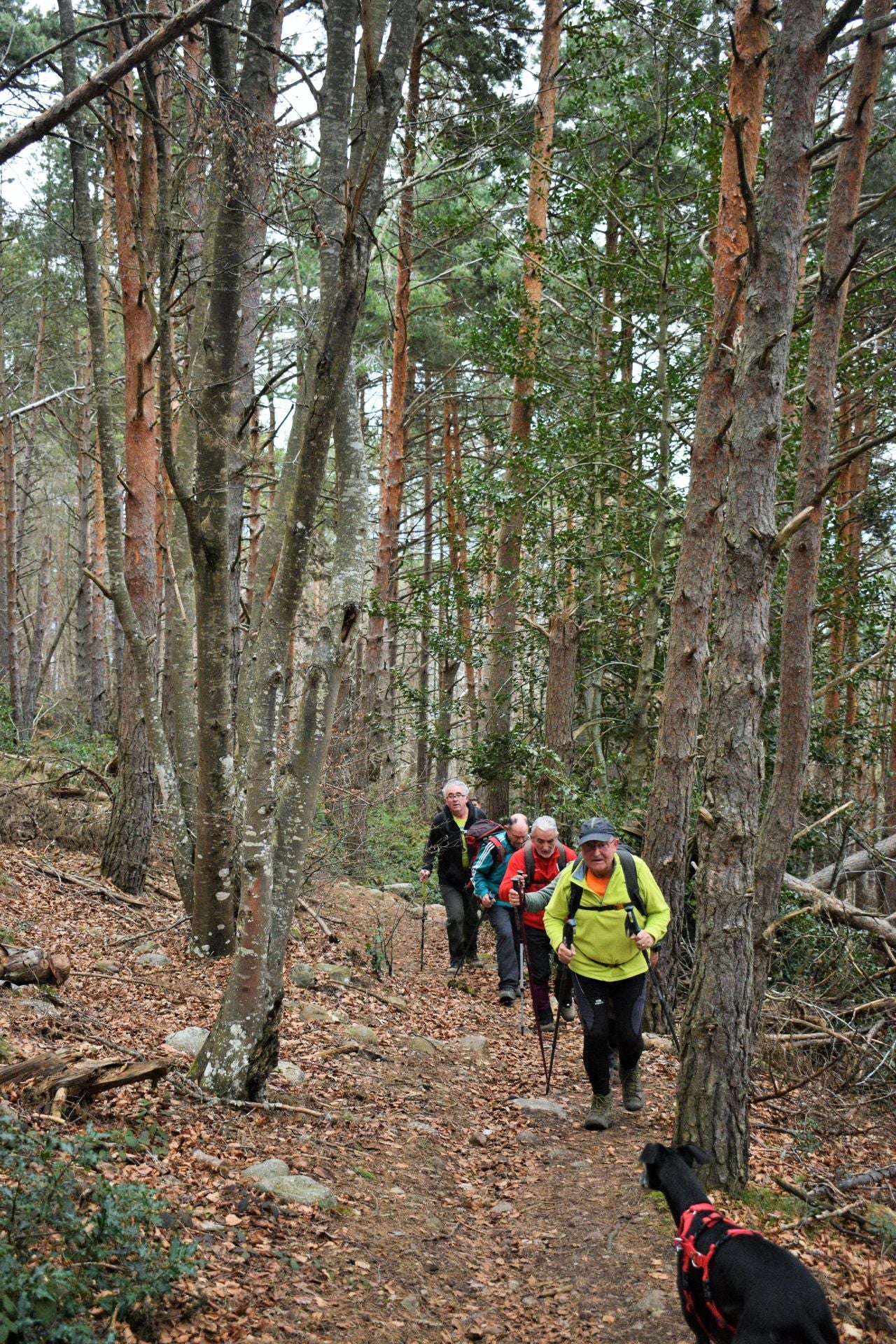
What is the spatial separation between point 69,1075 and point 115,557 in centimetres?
497

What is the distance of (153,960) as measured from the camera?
7422 millimetres

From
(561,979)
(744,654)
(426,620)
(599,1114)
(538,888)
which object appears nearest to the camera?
(744,654)

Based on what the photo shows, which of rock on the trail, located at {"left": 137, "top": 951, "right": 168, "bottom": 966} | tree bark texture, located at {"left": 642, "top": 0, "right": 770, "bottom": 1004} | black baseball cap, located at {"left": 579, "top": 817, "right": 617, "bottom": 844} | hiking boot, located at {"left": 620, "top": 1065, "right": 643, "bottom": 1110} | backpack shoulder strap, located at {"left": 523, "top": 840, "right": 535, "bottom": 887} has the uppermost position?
tree bark texture, located at {"left": 642, "top": 0, "right": 770, "bottom": 1004}

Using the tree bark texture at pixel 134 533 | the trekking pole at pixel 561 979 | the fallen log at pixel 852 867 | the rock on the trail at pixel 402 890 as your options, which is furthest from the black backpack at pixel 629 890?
the rock on the trail at pixel 402 890

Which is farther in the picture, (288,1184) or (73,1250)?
(288,1184)

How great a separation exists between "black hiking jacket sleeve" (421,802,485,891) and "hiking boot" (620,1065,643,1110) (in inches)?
161

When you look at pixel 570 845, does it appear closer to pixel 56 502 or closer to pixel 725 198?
pixel 725 198

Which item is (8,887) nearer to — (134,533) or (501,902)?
(134,533)

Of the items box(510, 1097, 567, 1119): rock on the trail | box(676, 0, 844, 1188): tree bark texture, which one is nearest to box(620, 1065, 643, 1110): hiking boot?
box(510, 1097, 567, 1119): rock on the trail

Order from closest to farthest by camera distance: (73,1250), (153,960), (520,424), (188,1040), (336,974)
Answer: (73,1250) → (188,1040) → (153,960) → (336,974) → (520,424)

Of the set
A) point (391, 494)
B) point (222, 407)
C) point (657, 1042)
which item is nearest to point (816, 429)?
point (222, 407)

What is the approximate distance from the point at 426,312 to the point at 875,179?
8.89 metres

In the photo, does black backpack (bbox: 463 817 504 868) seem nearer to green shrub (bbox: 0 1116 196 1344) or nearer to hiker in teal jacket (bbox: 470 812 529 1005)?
hiker in teal jacket (bbox: 470 812 529 1005)

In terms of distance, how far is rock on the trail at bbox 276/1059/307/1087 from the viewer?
609 centimetres
